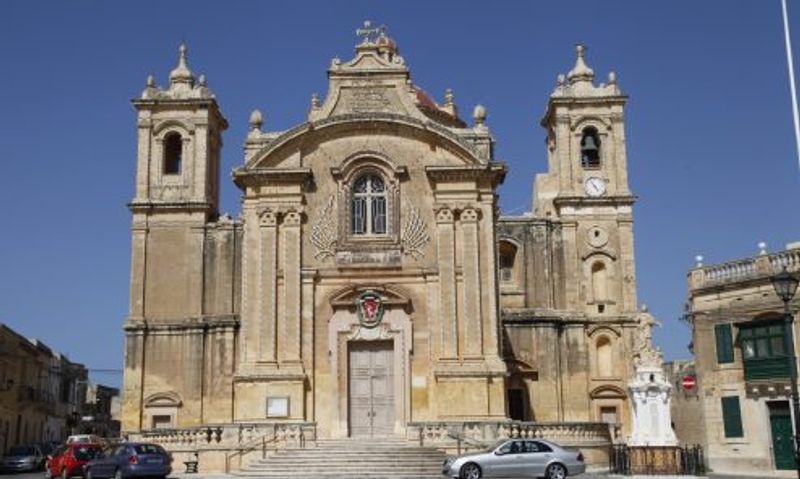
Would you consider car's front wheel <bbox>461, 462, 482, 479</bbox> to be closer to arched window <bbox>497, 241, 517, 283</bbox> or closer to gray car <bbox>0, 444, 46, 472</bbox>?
arched window <bbox>497, 241, 517, 283</bbox>

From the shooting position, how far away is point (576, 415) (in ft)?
123

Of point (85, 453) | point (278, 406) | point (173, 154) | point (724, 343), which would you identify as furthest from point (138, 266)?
point (724, 343)

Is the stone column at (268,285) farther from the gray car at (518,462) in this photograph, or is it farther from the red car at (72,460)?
the gray car at (518,462)

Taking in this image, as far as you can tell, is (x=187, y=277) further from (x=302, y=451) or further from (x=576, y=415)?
(x=576, y=415)

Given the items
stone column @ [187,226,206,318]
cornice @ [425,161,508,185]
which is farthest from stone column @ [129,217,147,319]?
cornice @ [425,161,508,185]

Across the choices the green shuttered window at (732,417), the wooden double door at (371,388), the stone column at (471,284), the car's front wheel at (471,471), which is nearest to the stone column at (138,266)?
the wooden double door at (371,388)

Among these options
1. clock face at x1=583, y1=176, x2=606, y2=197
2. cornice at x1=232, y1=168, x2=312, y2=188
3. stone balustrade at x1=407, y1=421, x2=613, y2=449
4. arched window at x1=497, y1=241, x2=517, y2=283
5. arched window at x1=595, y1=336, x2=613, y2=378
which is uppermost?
clock face at x1=583, y1=176, x2=606, y2=197

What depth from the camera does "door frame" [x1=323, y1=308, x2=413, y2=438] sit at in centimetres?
3184

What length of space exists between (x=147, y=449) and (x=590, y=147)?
2202cm

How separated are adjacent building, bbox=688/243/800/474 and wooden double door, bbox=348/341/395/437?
42.4 feet

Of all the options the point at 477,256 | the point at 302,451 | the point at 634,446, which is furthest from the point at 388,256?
the point at 634,446

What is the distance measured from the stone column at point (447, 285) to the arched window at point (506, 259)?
667cm

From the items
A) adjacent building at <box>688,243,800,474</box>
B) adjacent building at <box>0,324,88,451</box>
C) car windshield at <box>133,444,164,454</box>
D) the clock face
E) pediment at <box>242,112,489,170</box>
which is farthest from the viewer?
adjacent building at <box>0,324,88,451</box>

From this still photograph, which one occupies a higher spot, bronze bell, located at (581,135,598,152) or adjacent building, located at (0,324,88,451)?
bronze bell, located at (581,135,598,152)
